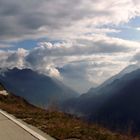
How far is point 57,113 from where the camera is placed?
1711cm

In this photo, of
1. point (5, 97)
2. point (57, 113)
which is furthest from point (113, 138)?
point (5, 97)

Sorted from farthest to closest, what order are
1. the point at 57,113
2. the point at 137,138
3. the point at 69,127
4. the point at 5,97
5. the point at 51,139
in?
the point at 5,97
the point at 57,113
the point at 69,127
the point at 137,138
the point at 51,139

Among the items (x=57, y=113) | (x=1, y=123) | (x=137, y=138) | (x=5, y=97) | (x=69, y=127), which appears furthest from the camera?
(x=5, y=97)

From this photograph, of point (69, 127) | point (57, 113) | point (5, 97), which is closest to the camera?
point (69, 127)

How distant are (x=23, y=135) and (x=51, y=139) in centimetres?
99

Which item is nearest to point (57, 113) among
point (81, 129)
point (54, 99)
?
point (54, 99)

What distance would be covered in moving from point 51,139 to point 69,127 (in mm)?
2510

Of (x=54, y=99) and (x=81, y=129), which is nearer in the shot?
(x=81, y=129)

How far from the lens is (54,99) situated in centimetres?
1817

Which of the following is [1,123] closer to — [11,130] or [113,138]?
[11,130]

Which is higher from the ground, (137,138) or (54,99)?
(54,99)

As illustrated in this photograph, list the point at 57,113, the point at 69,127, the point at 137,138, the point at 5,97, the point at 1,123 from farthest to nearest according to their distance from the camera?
the point at 5,97 → the point at 57,113 → the point at 1,123 → the point at 69,127 → the point at 137,138

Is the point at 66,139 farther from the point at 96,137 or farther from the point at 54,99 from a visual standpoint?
the point at 54,99

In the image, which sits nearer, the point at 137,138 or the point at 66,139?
the point at 66,139
